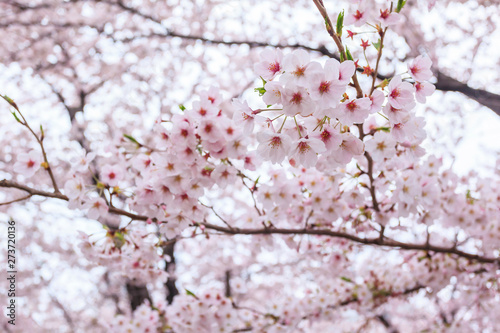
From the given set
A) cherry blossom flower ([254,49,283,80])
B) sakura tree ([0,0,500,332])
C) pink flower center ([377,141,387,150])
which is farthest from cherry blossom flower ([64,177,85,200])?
pink flower center ([377,141,387,150])

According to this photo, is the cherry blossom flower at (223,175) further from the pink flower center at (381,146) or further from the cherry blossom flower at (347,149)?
the pink flower center at (381,146)

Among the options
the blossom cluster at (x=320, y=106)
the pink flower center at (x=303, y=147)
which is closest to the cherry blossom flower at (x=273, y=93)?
the blossom cluster at (x=320, y=106)

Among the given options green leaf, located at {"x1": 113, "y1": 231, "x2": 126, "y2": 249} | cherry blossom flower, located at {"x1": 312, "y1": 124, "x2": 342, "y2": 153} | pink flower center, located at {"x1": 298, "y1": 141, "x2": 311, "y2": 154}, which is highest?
cherry blossom flower, located at {"x1": 312, "y1": 124, "x2": 342, "y2": 153}

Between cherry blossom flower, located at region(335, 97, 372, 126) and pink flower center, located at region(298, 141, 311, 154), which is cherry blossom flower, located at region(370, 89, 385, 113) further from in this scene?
pink flower center, located at region(298, 141, 311, 154)

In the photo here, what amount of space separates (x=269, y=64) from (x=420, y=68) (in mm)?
610

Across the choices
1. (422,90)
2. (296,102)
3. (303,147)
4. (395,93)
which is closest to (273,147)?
(303,147)

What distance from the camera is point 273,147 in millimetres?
1494

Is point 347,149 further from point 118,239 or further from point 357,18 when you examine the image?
point 118,239

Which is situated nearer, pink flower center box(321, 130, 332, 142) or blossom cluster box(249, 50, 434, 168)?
blossom cluster box(249, 50, 434, 168)

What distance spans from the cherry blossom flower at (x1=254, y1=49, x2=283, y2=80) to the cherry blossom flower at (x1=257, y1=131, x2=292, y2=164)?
9.3 inches

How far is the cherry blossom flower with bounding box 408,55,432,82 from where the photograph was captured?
1.44 m

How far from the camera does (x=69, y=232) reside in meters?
9.17

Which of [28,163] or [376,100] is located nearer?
[376,100]

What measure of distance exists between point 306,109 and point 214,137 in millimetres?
620
